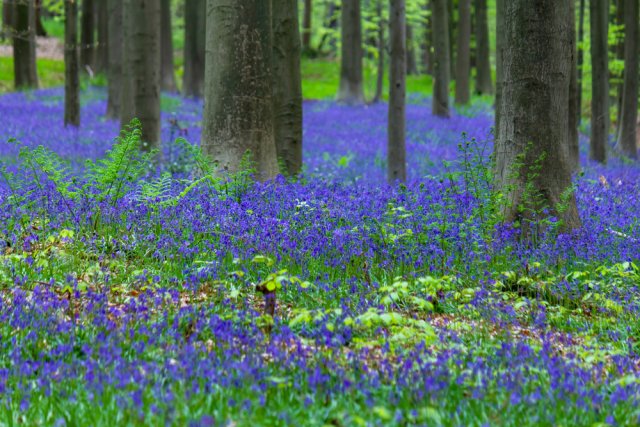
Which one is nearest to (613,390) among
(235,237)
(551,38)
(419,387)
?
(419,387)

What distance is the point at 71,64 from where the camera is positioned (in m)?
17.2

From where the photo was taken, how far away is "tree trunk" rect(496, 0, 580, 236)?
7.12 metres

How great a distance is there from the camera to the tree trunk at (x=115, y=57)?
62.3 ft

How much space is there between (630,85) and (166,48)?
18.0m

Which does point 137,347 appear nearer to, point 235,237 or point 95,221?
point 235,237

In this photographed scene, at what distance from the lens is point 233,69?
8.95 m

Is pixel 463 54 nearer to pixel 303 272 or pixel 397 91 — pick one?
pixel 397 91

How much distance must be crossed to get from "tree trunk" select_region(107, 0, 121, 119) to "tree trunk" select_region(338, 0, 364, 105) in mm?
8925

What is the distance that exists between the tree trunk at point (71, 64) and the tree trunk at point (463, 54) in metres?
14.5

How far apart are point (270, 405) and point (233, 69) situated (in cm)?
632

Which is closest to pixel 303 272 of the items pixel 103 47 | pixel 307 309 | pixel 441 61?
pixel 307 309

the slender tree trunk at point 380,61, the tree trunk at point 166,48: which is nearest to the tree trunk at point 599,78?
the slender tree trunk at point 380,61

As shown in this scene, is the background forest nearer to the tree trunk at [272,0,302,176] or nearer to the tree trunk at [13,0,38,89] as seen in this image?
the tree trunk at [272,0,302,176]

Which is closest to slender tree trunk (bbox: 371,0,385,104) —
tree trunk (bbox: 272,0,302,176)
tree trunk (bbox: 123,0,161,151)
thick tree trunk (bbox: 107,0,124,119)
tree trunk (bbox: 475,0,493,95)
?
tree trunk (bbox: 475,0,493,95)
